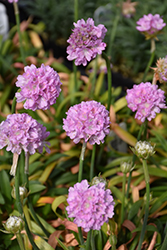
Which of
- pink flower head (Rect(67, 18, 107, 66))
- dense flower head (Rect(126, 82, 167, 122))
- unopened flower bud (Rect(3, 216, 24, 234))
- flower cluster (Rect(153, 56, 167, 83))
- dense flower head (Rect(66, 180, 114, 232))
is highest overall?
pink flower head (Rect(67, 18, 107, 66))

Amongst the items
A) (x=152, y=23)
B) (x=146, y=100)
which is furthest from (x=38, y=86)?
(x=152, y=23)

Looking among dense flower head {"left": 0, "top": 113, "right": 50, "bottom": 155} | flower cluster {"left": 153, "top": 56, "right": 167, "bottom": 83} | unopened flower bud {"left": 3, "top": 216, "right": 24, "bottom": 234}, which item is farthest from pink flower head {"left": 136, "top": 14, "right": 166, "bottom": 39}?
unopened flower bud {"left": 3, "top": 216, "right": 24, "bottom": 234}

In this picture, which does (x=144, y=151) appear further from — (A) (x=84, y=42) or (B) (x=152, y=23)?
(B) (x=152, y=23)

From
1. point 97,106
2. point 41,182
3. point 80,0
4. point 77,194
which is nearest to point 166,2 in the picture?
point 80,0

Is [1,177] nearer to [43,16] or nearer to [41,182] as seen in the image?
[41,182]

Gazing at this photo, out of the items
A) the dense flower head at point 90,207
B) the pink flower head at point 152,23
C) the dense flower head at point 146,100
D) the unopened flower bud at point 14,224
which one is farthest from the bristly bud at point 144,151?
the pink flower head at point 152,23

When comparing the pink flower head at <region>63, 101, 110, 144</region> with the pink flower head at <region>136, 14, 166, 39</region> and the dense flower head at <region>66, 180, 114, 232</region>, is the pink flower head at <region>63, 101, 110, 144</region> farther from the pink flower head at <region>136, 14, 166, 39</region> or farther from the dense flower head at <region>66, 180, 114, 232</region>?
the pink flower head at <region>136, 14, 166, 39</region>

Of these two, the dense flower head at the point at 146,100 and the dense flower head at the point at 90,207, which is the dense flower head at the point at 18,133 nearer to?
the dense flower head at the point at 90,207
